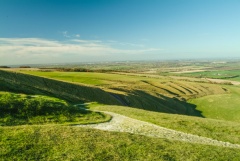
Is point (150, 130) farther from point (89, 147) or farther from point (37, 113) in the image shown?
point (37, 113)

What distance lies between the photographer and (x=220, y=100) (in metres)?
101

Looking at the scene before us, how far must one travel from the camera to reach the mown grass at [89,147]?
18328 millimetres

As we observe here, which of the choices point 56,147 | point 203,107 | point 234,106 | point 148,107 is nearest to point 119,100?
point 148,107

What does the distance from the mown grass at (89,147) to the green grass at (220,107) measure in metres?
62.5

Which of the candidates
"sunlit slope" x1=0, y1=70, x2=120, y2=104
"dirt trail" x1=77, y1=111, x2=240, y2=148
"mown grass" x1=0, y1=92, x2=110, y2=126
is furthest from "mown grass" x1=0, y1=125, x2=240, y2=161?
"sunlit slope" x1=0, y1=70, x2=120, y2=104

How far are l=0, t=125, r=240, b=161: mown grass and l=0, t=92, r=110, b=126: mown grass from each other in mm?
6168

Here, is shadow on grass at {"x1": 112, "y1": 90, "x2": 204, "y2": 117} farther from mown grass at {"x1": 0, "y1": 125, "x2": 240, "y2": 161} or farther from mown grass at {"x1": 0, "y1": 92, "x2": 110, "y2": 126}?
mown grass at {"x1": 0, "y1": 125, "x2": 240, "y2": 161}

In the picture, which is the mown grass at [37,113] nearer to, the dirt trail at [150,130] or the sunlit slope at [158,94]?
the dirt trail at [150,130]

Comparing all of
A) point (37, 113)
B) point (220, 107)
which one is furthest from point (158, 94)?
point (37, 113)

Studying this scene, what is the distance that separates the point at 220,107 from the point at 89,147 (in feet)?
271

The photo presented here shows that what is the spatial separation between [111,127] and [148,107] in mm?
48011

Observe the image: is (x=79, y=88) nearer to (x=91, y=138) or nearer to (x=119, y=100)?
(x=119, y=100)

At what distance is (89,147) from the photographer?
66.4 ft

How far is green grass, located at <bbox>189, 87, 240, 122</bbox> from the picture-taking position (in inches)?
3237
